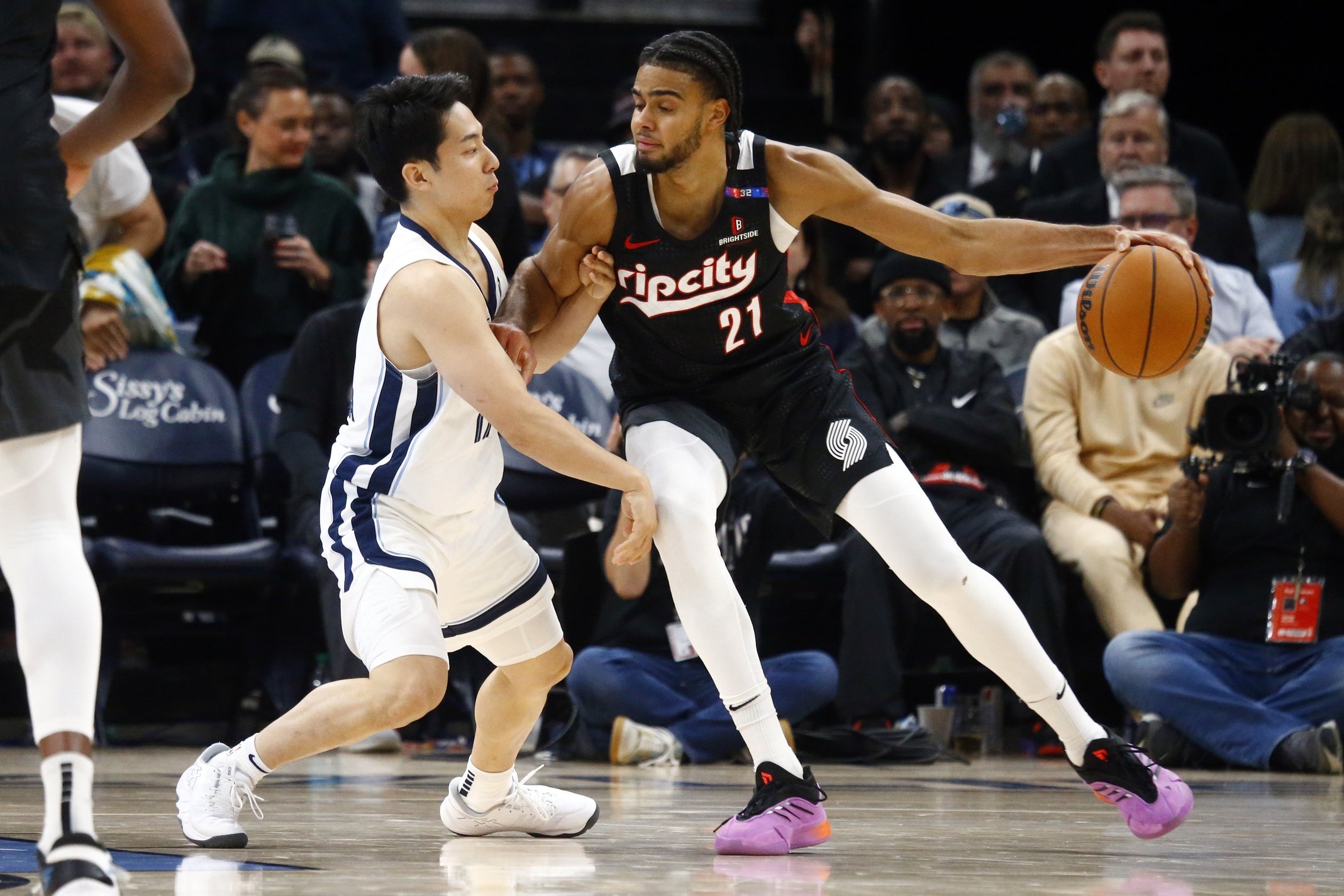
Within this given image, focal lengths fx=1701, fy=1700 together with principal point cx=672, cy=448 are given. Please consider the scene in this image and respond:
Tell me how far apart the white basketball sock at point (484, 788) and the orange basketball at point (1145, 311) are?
165cm

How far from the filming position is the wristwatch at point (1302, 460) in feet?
19.4

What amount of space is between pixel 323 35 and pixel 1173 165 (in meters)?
4.29

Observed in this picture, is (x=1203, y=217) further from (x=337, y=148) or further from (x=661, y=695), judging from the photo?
(x=337, y=148)

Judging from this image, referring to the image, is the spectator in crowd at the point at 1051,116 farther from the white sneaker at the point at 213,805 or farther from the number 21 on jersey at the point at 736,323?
the white sneaker at the point at 213,805

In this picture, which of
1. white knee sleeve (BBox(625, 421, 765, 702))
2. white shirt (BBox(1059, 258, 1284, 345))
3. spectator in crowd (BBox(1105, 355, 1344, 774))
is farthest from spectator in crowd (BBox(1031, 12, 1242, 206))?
white knee sleeve (BBox(625, 421, 765, 702))

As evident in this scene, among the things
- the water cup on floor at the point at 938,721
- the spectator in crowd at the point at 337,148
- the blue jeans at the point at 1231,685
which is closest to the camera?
the blue jeans at the point at 1231,685

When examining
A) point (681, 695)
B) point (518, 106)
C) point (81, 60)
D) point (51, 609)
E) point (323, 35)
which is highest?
point (323, 35)

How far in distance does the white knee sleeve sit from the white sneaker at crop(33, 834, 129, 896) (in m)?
1.33

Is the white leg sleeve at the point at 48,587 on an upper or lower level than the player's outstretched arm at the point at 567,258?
lower

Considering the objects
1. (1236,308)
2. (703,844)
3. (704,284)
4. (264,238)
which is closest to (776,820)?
(703,844)

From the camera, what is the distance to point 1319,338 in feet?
22.0

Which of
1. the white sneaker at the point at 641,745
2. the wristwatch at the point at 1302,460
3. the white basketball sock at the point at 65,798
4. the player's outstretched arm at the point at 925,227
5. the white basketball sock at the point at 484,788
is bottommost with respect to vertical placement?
the white sneaker at the point at 641,745

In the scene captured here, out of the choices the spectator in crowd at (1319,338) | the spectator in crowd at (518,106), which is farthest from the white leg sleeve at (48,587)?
the spectator in crowd at (518,106)

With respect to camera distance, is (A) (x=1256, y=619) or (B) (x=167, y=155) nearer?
(A) (x=1256, y=619)
